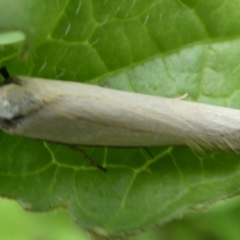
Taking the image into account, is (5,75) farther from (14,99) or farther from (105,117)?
(105,117)

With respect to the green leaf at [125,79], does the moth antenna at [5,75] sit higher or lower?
higher

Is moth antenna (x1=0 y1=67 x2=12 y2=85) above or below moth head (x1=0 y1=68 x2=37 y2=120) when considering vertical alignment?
above

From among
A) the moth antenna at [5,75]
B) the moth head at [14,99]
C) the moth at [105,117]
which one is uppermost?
the moth antenna at [5,75]

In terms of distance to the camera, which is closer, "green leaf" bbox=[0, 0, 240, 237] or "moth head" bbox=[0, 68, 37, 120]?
"green leaf" bbox=[0, 0, 240, 237]

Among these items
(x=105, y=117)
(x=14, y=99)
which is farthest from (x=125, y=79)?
(x=14, y=99)

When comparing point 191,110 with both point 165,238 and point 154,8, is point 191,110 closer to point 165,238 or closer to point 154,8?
point 154,8

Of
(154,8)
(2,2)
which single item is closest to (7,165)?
(2,2)
